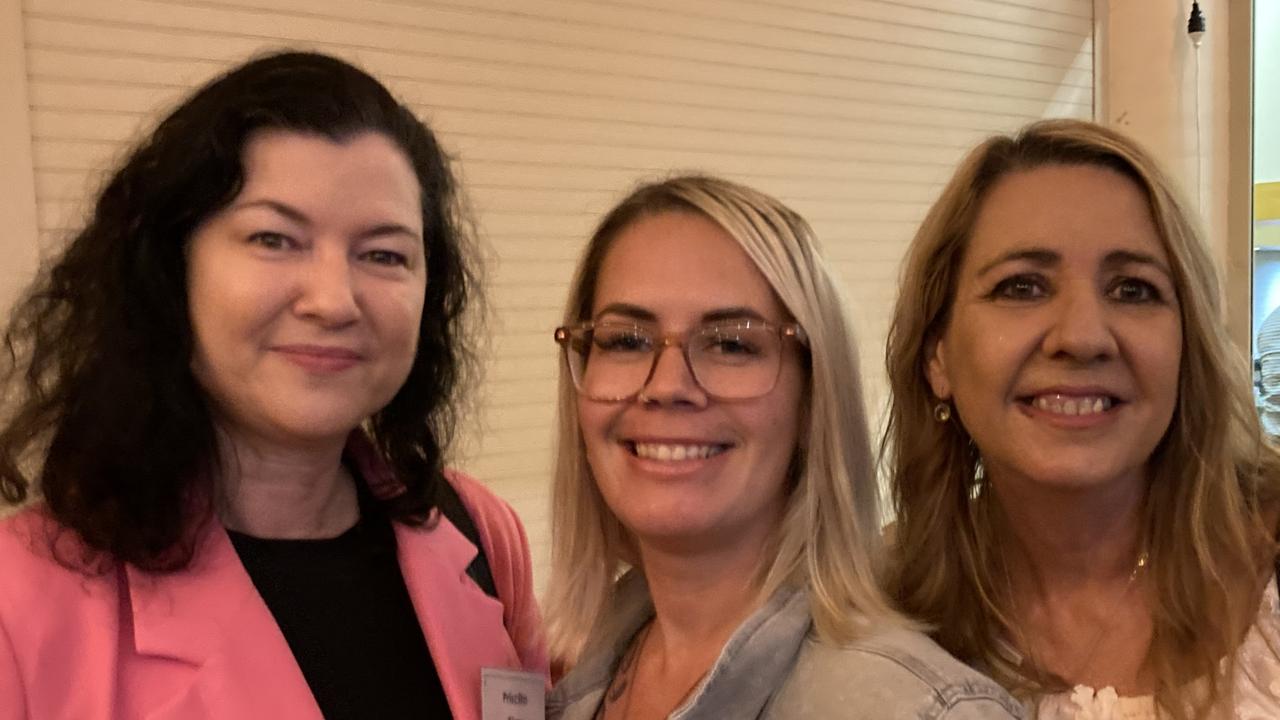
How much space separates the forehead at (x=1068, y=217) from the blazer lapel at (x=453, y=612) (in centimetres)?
102

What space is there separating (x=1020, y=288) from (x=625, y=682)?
910mm

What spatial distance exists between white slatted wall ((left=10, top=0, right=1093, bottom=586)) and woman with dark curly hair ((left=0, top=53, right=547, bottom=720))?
81 centimetres

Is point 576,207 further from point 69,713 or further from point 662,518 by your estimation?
point 69,713

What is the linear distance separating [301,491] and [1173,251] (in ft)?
4.66

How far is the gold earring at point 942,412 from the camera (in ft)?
6.31

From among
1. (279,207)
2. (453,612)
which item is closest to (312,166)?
(279,207)

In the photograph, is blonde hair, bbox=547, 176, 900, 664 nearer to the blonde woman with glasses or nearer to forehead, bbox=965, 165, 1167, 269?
the blonde woman with glasses

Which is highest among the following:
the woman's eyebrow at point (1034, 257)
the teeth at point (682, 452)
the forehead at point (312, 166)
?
the forehead at point (312, 166)

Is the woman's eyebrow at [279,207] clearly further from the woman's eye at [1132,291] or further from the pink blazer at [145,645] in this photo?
the woman's eye at [1132,291]

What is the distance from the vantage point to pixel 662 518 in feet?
4.89

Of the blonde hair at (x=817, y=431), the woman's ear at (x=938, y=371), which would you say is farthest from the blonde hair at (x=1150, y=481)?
the blonde hair at (x=817, y=431)

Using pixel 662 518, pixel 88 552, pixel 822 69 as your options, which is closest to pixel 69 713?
pixel 88 552

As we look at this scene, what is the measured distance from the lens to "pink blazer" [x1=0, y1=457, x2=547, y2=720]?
1.33 metres

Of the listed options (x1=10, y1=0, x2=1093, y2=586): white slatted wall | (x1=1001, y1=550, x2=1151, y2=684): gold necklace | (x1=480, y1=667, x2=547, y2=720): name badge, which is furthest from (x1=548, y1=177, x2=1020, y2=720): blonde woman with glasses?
(x1=10, y1=0, x2=1093, y2=586): white slatted wall
